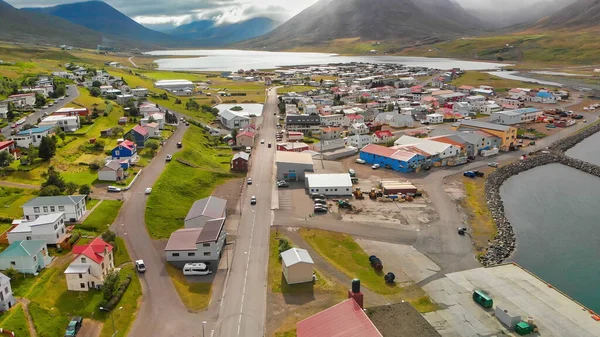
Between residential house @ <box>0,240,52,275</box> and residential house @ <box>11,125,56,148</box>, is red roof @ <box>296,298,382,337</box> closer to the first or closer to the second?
residential house @ <box>0,240,52,275</box>

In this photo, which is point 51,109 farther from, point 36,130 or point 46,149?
point 46,149

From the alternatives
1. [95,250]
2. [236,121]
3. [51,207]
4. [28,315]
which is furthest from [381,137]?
[28,315]

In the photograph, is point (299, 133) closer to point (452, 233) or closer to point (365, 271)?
point (452, 233)

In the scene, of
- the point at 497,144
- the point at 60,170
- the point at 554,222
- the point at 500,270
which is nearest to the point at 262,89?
the point at 497,144

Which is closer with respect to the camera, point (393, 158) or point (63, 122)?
point (393, 158)

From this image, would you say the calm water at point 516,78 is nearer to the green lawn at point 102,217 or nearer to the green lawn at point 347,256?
the green lawn at point 347,256

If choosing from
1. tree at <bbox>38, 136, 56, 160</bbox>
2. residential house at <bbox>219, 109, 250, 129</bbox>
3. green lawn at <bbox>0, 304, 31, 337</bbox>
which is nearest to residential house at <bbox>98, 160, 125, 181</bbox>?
tree at <bbox>38, 136, 56, 160</bbox>

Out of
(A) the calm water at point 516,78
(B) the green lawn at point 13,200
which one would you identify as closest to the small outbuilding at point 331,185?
(B) the green lawn at point 13,200
